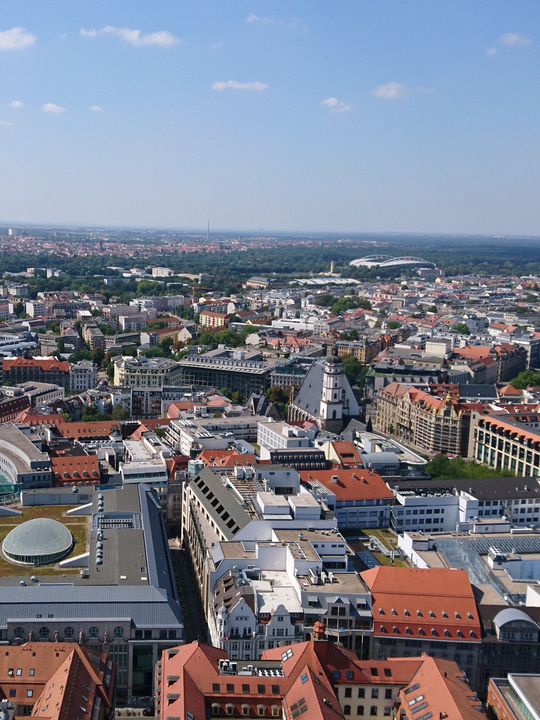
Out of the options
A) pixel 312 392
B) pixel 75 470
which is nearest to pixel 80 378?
pixel 312 392

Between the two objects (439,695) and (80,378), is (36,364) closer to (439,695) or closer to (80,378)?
(80,378)

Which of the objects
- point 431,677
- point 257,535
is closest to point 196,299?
point 257,535

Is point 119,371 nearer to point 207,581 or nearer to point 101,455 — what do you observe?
point 101,455

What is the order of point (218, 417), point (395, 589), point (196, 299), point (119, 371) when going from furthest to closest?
point (196, 299), point (119, 371), point (218, 417), point (395, 589)

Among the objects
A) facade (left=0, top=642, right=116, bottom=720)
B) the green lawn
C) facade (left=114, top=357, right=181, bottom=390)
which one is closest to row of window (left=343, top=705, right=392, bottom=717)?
facade (left=0, top=642, right=116, bottom=720)

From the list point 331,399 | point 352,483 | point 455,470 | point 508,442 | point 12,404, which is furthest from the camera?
point 12,404

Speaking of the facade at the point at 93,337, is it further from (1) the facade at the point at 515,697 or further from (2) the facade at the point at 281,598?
(1) the facade at the point at 515,697

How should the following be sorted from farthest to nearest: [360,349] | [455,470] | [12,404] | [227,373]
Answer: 1. [360,349]
2. [227,373]
3. [12,404]
4. [455,470]

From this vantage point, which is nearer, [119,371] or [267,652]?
[267,652]
